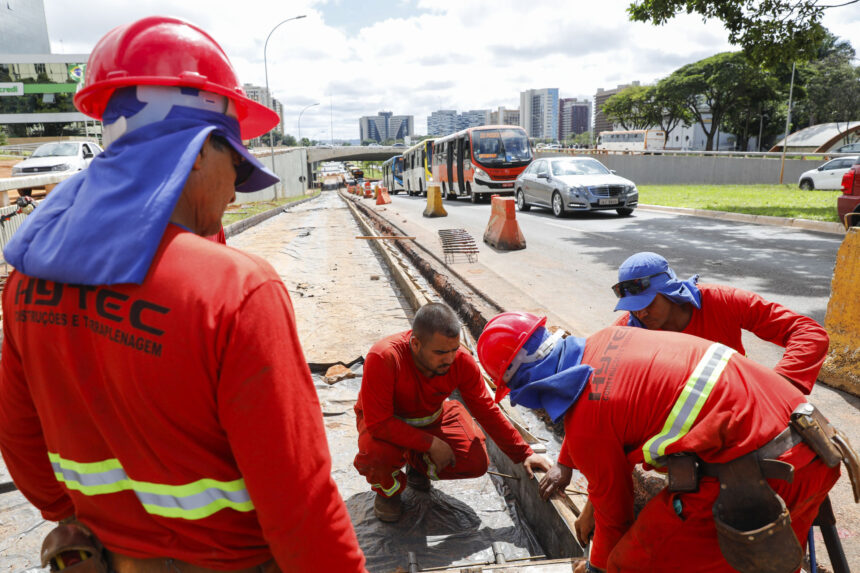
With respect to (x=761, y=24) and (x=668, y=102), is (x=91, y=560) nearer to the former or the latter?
(x=761, y=24)

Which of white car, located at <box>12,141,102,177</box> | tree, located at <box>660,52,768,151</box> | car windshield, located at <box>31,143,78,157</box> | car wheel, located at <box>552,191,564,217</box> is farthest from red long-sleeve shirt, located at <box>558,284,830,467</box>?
tree, located at <box>660,52,768,151</box>

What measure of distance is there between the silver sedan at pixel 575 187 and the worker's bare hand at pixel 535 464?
38.5 ft

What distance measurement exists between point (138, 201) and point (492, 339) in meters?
1.42

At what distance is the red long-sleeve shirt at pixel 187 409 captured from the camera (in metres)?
0.98

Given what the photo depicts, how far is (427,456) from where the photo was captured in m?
3.20

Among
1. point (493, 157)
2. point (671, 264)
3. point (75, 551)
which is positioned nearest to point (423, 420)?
point (75, 551)

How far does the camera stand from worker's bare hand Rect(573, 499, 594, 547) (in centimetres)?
244

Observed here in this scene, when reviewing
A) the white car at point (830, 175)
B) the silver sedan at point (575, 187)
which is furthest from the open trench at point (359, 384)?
the white car at point (830, 175)

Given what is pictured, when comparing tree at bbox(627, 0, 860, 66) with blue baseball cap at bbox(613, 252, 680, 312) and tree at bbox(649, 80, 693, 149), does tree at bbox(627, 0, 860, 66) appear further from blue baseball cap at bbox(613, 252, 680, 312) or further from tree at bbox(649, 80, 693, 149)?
tree at bbox(649, 80, 693, 149)

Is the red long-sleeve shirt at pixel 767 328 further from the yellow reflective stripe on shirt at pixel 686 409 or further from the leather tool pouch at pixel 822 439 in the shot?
the yellow reflective stripe on shirt at pixel 686 409

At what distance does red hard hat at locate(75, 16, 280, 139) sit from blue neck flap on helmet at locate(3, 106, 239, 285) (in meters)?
0.07

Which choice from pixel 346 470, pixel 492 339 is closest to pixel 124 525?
pixel 492 339

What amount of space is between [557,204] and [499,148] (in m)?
7.58

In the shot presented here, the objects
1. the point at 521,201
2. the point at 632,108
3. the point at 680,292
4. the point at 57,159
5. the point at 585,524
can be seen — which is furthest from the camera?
the point at 632,108
